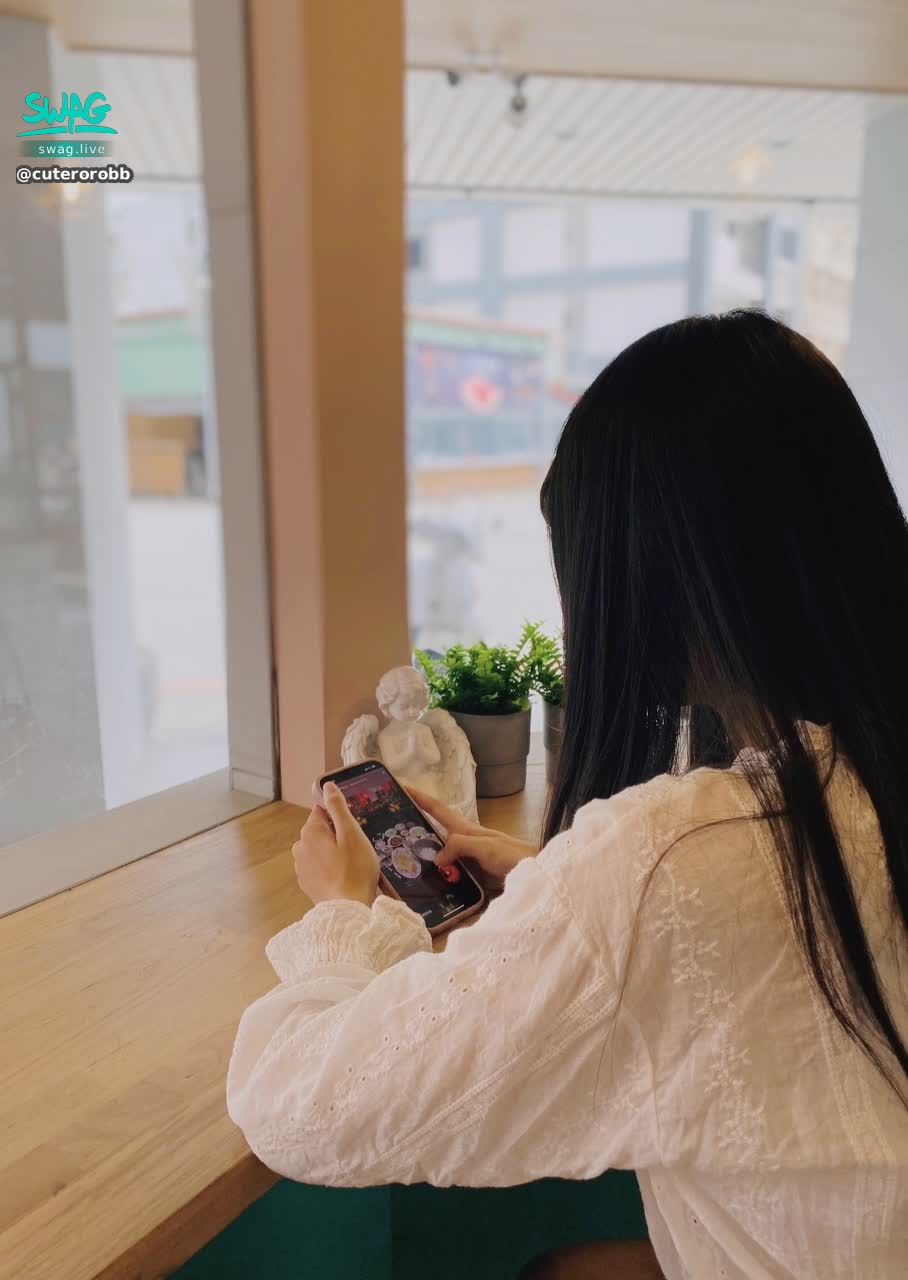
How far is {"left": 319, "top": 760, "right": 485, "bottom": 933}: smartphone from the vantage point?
0.86m

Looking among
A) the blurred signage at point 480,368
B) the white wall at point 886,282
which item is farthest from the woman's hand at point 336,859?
the blurred signage at point 480,368

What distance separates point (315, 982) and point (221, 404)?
748 millimetres

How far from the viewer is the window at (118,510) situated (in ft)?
3.64

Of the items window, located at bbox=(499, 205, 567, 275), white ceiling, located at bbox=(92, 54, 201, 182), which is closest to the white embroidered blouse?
white ceiling, located at bbox=(92, 54, 201, 182)

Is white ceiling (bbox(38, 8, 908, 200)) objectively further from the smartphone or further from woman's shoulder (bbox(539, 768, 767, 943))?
woman's shoulder (bbox(539, 768, 767, 943))

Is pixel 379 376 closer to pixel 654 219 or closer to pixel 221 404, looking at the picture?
pixel 221 404

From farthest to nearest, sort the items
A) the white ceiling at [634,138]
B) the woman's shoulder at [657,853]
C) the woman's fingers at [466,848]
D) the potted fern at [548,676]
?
the white ceiling at [634,138] < the potted fern at [548,676] < the woman's fingers at [466,848] < the woman's shoulder at [657,853]

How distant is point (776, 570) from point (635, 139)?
274cm

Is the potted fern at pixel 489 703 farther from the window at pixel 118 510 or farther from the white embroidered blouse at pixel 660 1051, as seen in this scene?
the white embroidered blouse at pixel 660 1051

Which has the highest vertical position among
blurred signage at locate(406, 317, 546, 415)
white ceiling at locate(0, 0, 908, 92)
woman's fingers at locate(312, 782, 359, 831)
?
white ceiling at locate(0, 0, 908, 92)

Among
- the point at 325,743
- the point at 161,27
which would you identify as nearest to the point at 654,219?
the point at 161,27

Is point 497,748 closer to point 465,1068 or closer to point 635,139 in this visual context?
point 465,1068

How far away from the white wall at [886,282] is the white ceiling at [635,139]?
0.12 meters

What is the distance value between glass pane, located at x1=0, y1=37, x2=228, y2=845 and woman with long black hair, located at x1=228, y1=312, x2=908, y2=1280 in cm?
74
